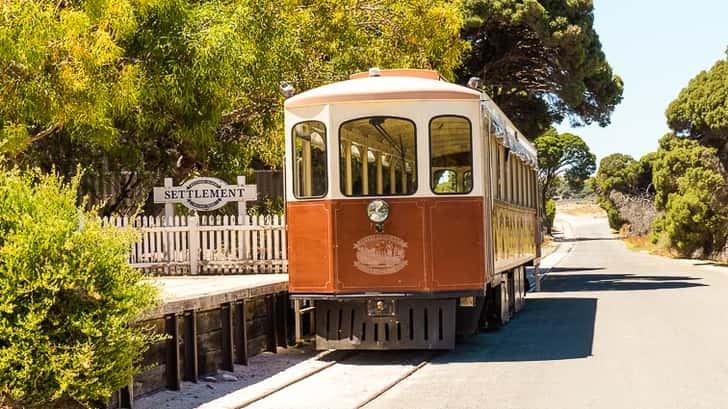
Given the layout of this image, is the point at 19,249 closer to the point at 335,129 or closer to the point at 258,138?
the point at 335,129

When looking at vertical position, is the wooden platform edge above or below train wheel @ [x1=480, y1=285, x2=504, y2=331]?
above

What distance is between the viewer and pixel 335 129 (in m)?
12.9

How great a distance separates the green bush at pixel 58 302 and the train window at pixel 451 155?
5.28 meters

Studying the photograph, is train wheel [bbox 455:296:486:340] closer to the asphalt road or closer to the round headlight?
the asphalt road

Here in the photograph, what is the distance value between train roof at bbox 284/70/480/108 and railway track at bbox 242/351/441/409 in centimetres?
319

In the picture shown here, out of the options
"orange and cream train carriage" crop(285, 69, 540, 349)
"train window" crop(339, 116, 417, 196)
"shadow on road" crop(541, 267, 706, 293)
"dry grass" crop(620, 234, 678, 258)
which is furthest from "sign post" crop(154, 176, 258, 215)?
"dry grass" crop(620, 234, 678, 258)

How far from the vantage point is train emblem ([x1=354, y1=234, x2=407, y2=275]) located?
1270 cm

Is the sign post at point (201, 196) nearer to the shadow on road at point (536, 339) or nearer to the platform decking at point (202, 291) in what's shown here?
the platform decking at point (202, 291)

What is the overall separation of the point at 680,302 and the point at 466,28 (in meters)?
13.3

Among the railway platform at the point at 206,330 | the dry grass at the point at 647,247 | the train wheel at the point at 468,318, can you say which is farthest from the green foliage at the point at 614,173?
→ the railway platform at the point at 206,330

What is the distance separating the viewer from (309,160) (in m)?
13.2

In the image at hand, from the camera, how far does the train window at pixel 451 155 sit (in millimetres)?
12812

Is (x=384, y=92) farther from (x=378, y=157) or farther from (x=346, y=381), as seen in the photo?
(x=346, y=381)

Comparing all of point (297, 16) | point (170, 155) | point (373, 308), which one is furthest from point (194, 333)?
point (170, 155)
